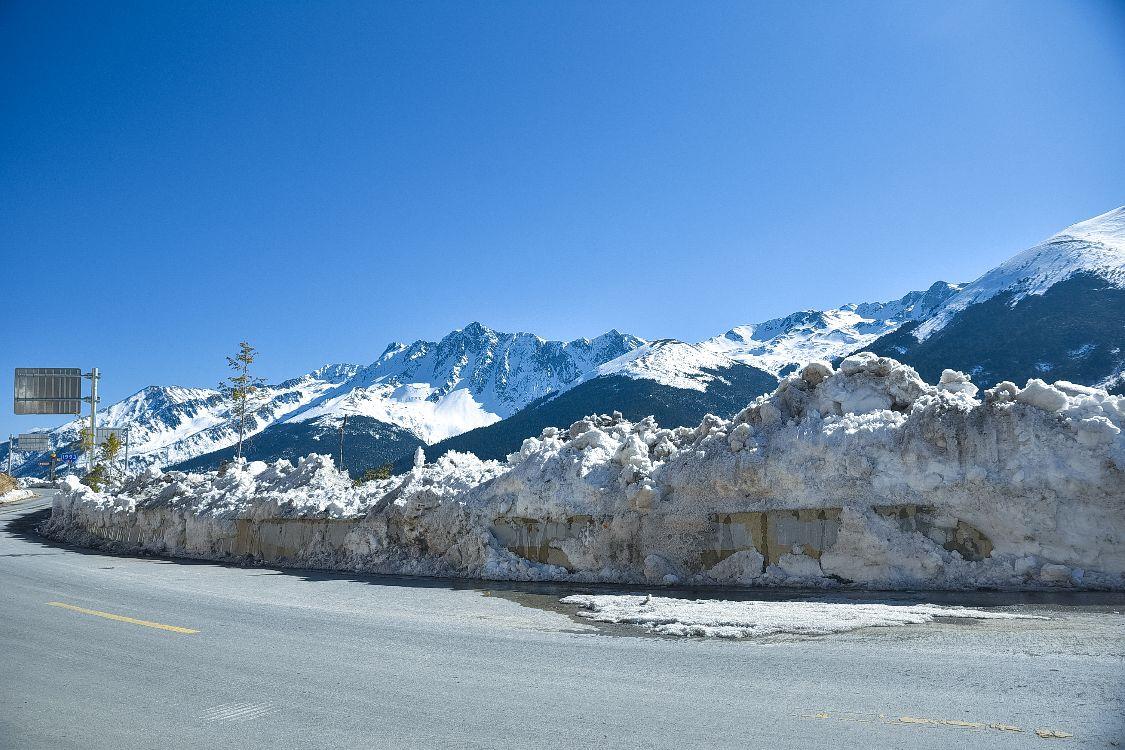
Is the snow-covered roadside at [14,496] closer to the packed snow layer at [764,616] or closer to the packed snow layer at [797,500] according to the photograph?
the packed snow layer at [797,500]

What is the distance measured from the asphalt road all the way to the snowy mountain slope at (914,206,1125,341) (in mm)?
152240

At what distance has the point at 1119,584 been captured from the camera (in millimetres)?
8242

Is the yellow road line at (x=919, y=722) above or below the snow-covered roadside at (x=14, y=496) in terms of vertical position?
above

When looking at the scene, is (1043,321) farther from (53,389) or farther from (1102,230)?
(53,389)

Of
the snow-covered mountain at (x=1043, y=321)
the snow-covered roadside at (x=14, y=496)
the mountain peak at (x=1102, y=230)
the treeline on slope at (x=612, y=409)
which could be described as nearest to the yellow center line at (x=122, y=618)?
the snow-covered roadside at (x=14, y=496)

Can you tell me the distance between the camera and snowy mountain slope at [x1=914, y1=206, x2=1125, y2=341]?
13312 cm

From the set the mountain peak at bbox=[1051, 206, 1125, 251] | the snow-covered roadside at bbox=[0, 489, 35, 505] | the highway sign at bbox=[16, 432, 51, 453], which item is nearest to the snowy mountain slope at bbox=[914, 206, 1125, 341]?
the mountain peak at bbox=[1051, 206, 1125, 251]

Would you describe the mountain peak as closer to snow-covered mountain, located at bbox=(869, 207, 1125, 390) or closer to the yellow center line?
snow-covered mountain, located at bbox=(869, 207, 1125, 390)

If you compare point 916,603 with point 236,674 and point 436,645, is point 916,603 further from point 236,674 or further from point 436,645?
point 236,674

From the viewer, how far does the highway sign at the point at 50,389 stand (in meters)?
34.6

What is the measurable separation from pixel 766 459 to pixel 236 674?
321 inches

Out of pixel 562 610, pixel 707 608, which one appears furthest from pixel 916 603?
pixel 562 610

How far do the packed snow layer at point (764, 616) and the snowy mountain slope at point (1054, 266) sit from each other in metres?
150

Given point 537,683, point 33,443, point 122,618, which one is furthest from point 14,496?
point 537,683
